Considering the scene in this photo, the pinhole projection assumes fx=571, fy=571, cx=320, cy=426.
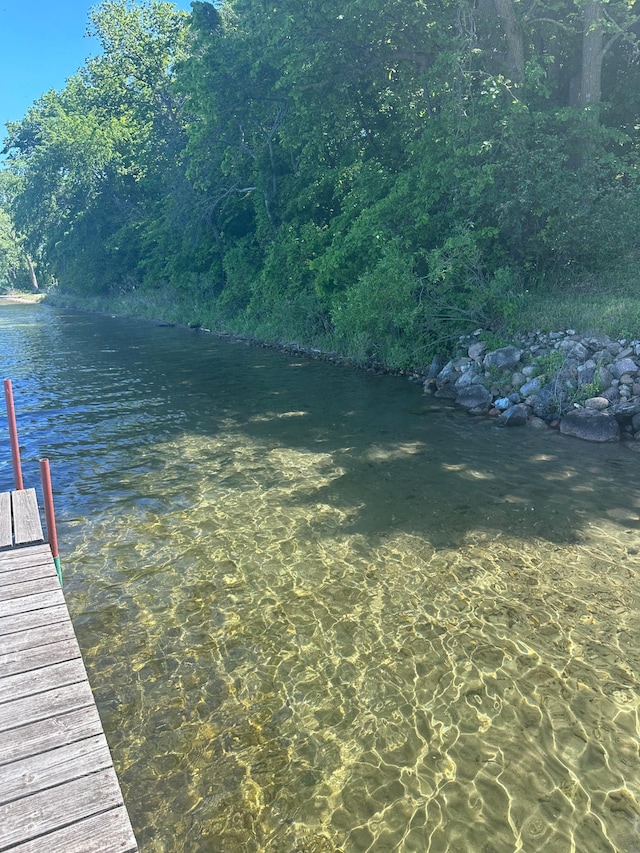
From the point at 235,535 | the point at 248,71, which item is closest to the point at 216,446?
the point at 235,535

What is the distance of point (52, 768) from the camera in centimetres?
379

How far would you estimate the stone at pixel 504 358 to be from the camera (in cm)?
1756

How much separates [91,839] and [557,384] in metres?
15.2

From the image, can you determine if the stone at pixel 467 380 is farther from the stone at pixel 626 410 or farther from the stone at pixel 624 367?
the stone at pixel 626 410

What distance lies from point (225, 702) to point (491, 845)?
9.17 ft

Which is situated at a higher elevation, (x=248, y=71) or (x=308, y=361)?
(x=248, y=71)

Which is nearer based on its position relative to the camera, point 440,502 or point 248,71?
point 440,502

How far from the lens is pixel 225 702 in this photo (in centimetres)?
596

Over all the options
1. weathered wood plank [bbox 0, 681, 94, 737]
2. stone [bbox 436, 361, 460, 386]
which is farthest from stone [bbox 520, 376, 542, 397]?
weathered wood plank [bbox 0, 681, 94, 737]

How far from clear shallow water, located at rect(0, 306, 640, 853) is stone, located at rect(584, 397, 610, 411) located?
1.37 metres

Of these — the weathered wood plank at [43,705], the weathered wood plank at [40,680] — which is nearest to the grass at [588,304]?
the weathered wood plank at [40,680]

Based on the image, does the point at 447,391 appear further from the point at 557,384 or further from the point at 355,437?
the point at 355,437

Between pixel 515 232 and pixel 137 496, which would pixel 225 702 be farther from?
pixel 515 232

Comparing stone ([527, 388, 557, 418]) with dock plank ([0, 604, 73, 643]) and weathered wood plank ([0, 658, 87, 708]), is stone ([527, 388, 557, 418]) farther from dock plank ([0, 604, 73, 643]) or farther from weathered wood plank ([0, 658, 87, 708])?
weathered wood plank ([0, 658, 87, 708])
